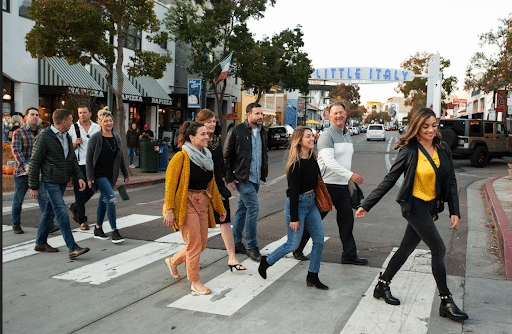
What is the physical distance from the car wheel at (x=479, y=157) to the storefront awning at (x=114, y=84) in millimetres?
15955

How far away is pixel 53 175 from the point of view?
20.2ft

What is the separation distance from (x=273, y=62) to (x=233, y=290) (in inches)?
1142

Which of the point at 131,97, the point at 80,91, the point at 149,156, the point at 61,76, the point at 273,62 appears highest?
the point at 273,62

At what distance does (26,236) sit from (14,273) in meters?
1.95

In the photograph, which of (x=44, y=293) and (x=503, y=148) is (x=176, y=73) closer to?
(x=503, y=148)

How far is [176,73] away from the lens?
107 ft

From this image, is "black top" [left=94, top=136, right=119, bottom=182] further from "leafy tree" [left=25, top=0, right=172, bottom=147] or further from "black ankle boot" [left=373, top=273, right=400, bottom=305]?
"leafy tree" [left=25, top=0, right=172, bottom=147]

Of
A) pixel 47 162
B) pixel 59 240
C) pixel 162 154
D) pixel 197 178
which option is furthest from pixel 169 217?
pixel 162 154

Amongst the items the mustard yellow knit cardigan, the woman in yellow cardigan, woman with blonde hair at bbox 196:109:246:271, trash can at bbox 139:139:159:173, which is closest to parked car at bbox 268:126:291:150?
trash can at bbox 139:139:159:173

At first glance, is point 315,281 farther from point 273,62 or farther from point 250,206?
point 273,62

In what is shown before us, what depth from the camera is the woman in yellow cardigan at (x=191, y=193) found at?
4660 millimetres

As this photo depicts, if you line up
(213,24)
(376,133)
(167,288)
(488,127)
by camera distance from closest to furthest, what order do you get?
(167,288), (488,127), (213,24), (376,133)

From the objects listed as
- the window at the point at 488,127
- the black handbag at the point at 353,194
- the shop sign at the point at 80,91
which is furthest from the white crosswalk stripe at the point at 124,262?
the window at the point at 488,127

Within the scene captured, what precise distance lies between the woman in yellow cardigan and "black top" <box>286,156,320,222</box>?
0.81 meters
